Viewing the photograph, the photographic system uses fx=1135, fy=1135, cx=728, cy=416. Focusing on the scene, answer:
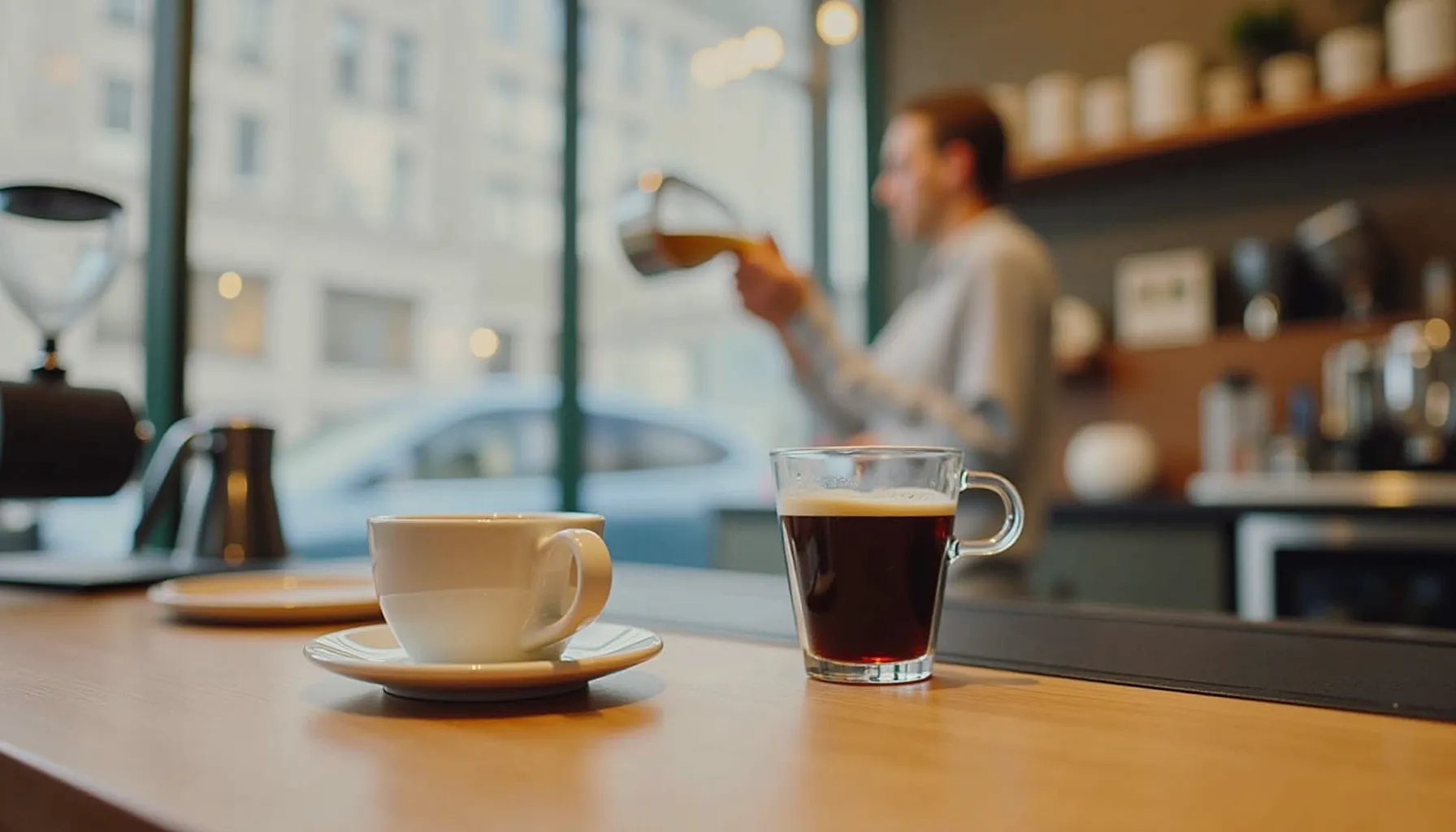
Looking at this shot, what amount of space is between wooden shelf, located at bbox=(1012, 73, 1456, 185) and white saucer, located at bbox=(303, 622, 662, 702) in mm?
2692

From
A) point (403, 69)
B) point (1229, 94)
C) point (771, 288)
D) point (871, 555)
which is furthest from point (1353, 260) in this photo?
point (871, 555)

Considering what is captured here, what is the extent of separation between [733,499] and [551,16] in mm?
1457

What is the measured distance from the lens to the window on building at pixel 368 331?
2652 millimetres

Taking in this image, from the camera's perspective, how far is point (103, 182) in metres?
2.08

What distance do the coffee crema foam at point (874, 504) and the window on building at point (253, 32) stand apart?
211cm

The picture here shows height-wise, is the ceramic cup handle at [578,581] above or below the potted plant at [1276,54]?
below

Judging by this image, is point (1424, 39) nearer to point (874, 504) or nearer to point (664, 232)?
point (664, 232)

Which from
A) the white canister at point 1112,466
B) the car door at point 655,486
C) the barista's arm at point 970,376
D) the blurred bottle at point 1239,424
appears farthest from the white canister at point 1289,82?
the car door at point 655,486

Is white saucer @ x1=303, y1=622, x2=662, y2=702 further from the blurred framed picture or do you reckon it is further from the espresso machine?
the blurred framed picture

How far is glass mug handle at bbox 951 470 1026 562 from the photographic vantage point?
71 cm

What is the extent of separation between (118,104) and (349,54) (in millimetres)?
665

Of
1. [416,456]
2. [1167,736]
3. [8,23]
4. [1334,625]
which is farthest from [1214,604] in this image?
[8,23]

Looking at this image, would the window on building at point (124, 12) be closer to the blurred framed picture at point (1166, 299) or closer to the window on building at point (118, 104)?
the window on building at point (118, 104)

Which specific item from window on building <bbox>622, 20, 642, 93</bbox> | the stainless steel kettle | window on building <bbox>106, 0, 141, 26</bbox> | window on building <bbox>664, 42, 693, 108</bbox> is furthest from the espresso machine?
window on building <bbox>664, 42, 693, 108</bbox>
